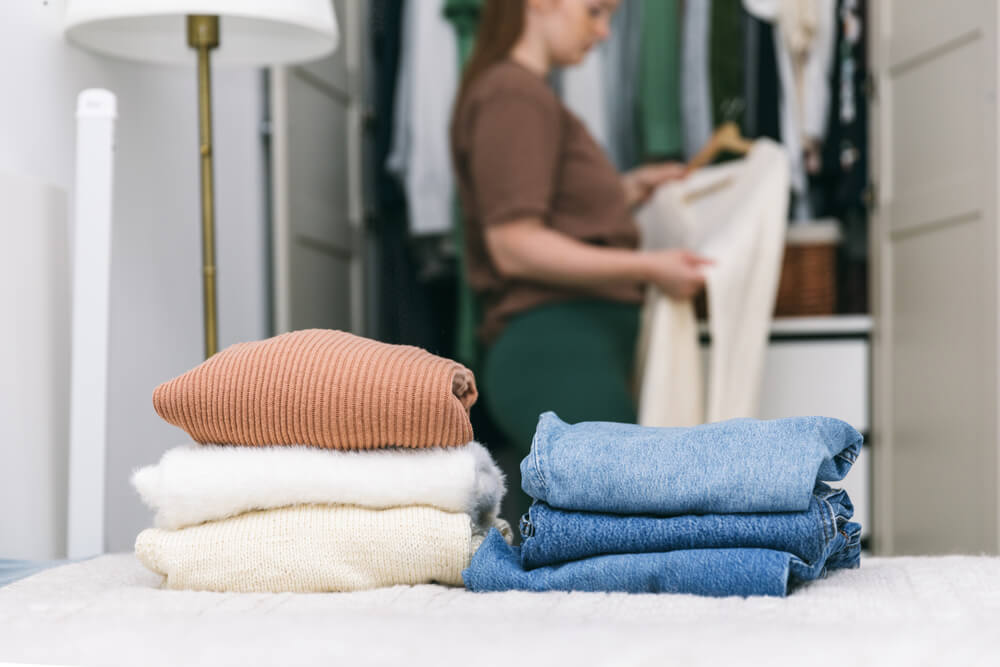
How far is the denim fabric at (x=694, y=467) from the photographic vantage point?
65 centimetres

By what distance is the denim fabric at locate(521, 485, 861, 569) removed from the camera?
25.6 inches

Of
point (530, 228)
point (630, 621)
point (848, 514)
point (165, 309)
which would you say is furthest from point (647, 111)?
point (630, 621)

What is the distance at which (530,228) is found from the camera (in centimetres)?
157

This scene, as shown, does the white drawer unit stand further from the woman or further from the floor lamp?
the floor lamp

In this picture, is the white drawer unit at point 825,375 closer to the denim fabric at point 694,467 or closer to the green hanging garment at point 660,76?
the green hanging garment at point 660,76

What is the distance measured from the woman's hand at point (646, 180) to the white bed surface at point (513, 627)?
4.80 feet

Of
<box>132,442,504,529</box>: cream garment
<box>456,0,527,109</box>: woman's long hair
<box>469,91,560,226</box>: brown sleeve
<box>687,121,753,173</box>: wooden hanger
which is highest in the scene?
<box>456,0,527,109</box>: woman's long hair

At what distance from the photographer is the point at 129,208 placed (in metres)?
1.37

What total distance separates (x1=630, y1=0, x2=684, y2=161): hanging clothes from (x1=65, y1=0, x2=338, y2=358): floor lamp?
1000 millimetres

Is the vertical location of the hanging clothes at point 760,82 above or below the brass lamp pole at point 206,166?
above

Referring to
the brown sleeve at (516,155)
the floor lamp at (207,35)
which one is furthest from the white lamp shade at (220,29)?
the brown sleeve at (516,155)

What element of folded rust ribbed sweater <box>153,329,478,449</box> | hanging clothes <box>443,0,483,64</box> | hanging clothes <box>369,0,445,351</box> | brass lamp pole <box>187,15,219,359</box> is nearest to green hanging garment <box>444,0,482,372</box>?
hanging clothes <box>443,0,483,64</box>

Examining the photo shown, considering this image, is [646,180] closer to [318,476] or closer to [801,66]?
[801,66]

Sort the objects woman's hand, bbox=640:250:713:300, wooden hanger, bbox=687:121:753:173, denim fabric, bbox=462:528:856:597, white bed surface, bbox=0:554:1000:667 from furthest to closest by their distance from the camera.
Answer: wooden hanger, bbox=687:121:753:173 < woman's hand, bbox=640:250:713:300 < denim fabric, bbox=462:528:856:597 < white bed surface, bbox=0:554:1000:667
